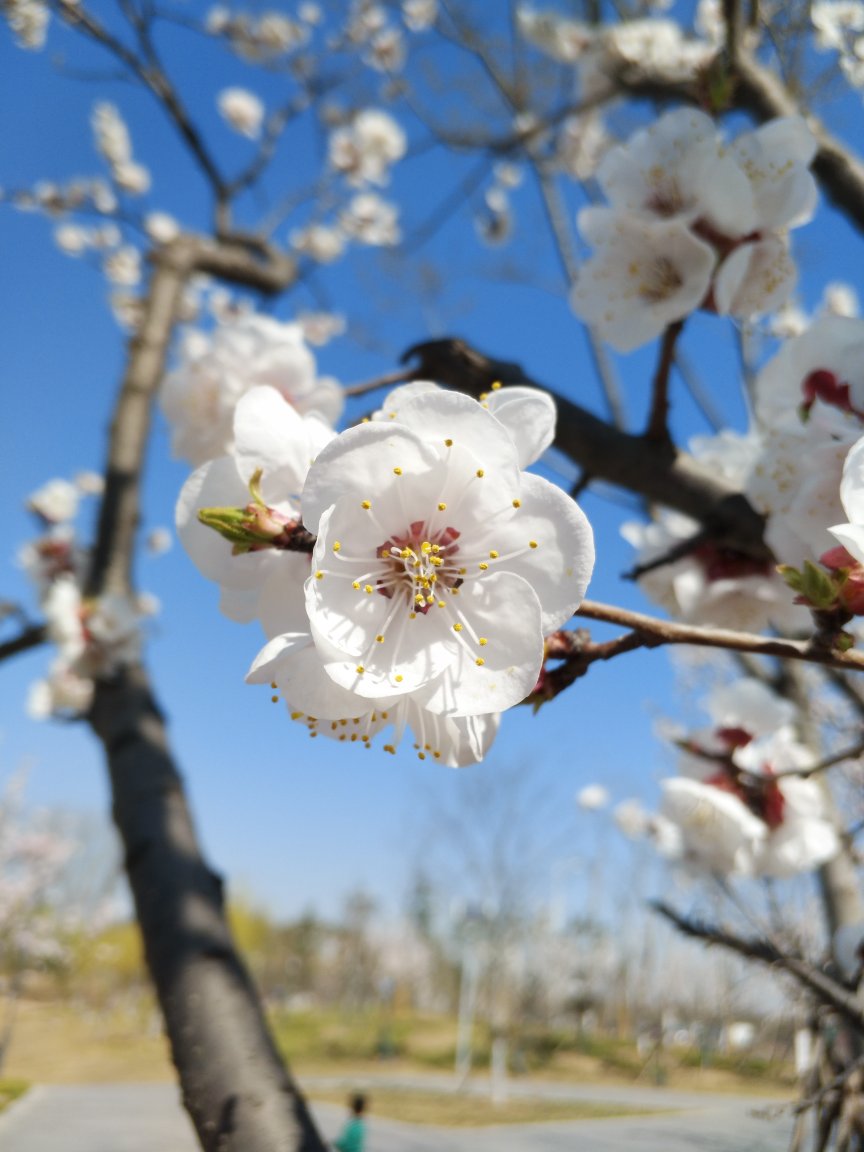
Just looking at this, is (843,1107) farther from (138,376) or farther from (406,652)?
(138,376)

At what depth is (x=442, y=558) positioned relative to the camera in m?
0.53

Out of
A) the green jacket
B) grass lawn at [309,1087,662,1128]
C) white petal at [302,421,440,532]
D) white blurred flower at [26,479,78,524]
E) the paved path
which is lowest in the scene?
grass lawn at [309,1087,662,1128]

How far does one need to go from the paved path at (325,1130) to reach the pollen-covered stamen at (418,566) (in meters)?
6.66

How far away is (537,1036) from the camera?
60.4 ft

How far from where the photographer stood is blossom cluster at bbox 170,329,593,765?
0.47 meters

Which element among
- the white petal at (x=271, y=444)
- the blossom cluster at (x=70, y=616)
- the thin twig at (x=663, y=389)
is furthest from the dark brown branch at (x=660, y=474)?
the blossom cluster at (x=70, y=616)

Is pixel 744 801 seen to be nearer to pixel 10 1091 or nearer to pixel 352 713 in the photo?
pixel 352 713

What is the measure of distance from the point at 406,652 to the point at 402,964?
109ft

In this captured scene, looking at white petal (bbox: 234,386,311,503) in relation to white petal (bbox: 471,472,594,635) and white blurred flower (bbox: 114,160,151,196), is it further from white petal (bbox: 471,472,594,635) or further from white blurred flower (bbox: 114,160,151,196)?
white blurred flower (bbox: 114,160,151,196)

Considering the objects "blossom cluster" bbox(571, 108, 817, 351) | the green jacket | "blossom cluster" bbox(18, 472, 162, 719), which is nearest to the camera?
"blossom cluster" bbox(571, 108, 817, 351)

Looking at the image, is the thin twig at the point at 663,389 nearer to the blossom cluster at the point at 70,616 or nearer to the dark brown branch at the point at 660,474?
the dark brown branch at the point at 660,474

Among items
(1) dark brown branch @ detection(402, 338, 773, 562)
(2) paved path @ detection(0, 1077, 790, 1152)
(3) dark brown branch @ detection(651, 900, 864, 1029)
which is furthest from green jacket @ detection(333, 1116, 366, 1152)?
(1) dark brown branch @ detection(402, 338, 773, 562)

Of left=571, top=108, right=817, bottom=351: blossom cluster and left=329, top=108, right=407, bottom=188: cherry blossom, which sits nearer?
left=571, top=108, right=817, bottom=351: blossom cluster

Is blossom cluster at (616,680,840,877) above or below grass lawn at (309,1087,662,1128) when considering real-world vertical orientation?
above
